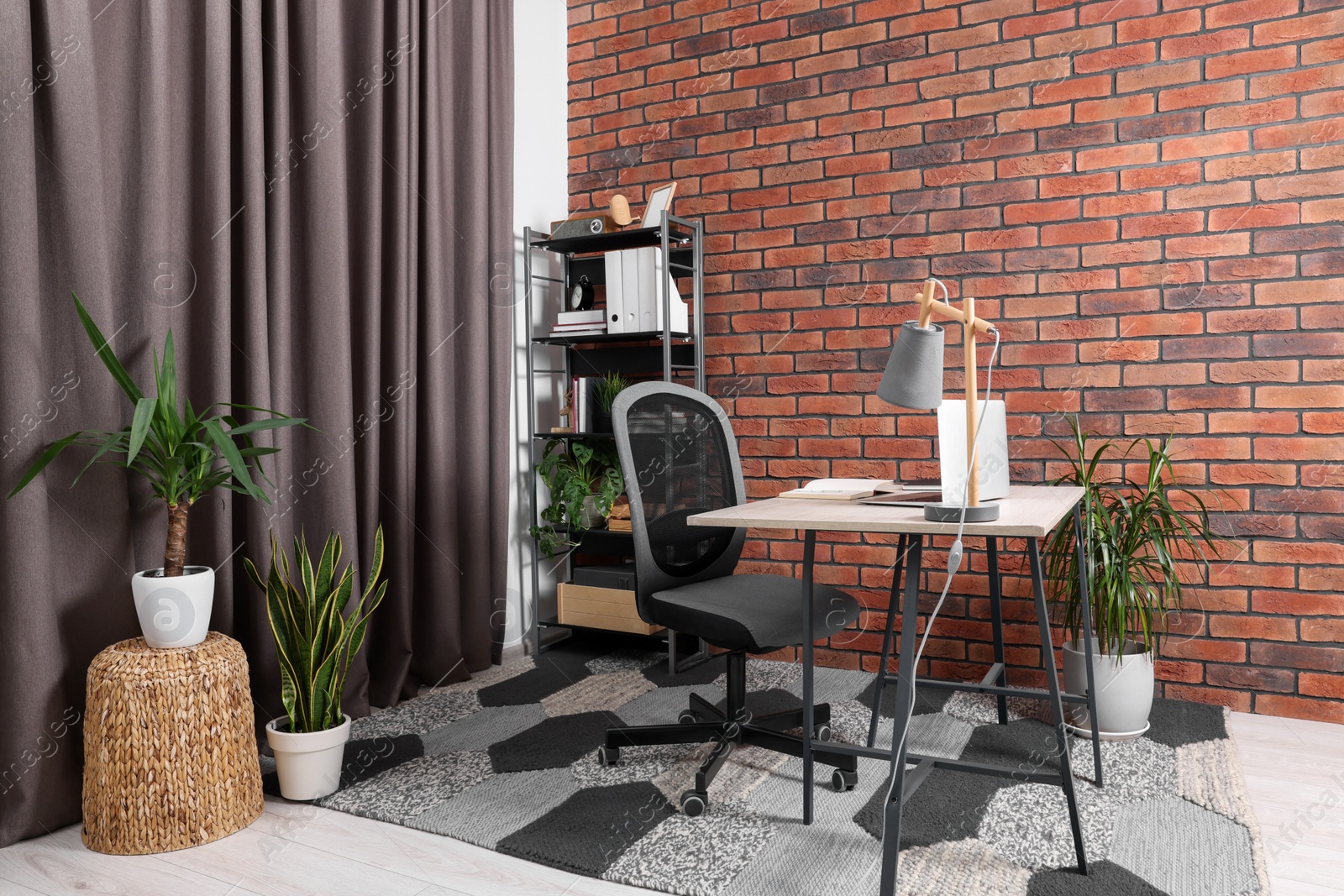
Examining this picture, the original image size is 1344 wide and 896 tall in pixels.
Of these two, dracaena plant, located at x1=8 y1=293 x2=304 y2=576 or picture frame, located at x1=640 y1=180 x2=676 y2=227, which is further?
picture frame, located at x1=640 y1=180 x2=676 y2=227

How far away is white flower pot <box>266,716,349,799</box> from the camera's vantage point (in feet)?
6.63

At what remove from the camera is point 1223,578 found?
258 cm

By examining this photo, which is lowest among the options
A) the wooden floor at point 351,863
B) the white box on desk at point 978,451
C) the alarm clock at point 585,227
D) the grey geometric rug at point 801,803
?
the wooden floor at point 351,863

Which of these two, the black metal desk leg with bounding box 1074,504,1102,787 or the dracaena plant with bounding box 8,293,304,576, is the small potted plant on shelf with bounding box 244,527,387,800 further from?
the black metal desk leg with bounding box 1074,504,1102,787

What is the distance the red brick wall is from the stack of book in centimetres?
44

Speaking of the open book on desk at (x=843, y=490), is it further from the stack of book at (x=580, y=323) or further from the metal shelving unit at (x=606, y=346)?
the stack of book at (x=580, y=323)

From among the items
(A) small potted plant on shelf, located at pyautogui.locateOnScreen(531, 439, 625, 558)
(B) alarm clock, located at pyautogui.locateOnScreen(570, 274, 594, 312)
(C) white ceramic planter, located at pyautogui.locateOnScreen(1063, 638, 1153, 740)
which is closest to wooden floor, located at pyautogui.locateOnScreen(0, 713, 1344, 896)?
(C) white ceramic planter, located at pyautogui.locateOnScreen(1063, 638, 1153, 740)

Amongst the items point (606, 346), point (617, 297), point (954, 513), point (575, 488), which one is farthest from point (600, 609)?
point (954, 513)

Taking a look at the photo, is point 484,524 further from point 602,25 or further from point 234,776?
point 602,25

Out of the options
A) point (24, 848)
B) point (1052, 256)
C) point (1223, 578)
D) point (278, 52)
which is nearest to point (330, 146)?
point (278, 52)

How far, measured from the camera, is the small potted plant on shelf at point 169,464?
71.3 inches

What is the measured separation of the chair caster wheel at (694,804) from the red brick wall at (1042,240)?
1269mm

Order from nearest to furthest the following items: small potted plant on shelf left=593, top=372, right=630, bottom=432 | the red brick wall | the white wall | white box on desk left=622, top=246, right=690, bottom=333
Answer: the red brick wall < white box on desk left=622, top=246, right=690, bottom=333 < small potted plant on shelf left=593, top=372, right=630, bottom=432 < the white wall

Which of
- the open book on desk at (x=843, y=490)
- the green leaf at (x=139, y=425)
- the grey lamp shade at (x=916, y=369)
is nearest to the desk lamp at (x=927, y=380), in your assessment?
the grey lamp shade at (x=916, y=369)
